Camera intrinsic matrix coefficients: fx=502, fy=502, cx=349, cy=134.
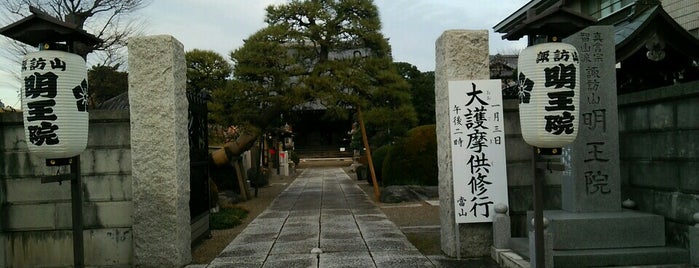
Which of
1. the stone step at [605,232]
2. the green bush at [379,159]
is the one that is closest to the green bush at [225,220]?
the stone step at [605,232]

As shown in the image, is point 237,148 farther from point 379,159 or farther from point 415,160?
point 379,159

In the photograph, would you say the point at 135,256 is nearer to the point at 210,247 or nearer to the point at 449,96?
the point at 210,247

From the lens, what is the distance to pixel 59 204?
6.88 m

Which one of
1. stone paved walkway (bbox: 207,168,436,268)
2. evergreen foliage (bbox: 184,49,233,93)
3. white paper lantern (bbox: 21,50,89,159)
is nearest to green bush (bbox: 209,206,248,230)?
stone paved walkway (bbox: 207,168,436,268)

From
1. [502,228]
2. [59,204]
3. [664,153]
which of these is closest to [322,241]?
[502,228]

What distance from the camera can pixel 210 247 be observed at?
855cm

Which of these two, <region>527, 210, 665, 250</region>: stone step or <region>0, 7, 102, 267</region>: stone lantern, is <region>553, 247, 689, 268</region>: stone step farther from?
<region>0, 7, 102, 267</region>: stone lantern

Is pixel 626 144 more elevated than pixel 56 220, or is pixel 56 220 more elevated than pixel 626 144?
pixel 626 144

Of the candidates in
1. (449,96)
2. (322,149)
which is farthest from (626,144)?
(322,149)

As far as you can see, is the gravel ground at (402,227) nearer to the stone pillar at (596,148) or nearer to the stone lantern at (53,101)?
the stone pillar at (596,148)

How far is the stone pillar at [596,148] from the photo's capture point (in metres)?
6.58

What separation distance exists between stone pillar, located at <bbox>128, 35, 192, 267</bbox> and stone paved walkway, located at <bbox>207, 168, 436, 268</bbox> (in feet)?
2.61

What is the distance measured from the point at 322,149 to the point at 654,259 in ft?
145

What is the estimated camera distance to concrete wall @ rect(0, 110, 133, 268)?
6.86 metres
